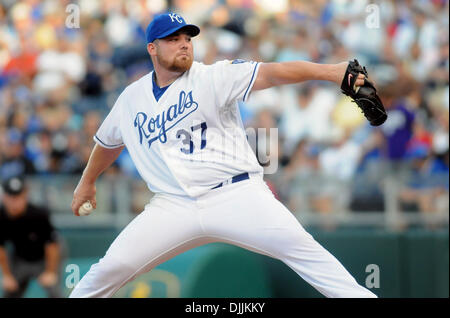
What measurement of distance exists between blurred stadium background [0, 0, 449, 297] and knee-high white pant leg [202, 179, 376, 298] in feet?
6.76

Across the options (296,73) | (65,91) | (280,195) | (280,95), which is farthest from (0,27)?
(296,73)

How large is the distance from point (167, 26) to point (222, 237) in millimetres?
1319

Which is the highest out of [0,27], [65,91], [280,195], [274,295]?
[0,27]

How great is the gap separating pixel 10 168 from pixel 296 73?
696 cm

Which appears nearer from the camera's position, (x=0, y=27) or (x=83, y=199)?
(x=83, y=199)

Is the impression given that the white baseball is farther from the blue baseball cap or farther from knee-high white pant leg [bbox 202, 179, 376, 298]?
the blue baseball cap

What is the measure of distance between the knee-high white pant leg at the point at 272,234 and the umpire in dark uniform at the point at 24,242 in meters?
4.38

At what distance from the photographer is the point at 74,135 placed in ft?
36.7

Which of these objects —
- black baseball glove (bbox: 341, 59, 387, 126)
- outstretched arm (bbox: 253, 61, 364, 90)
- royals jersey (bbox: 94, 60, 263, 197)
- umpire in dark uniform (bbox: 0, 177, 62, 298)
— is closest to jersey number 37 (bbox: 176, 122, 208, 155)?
royals jersey (bbox: 94, 60, 263, 197)

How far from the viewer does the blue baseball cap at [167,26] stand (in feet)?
16.2

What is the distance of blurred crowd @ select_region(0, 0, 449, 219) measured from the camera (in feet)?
29.2

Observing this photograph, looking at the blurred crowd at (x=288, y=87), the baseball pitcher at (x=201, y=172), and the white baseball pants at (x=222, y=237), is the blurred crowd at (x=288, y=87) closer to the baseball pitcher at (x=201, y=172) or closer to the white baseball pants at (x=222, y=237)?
the baseball pitcher at (x=201, y=172)

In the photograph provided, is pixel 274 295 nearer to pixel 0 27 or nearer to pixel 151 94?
pixel 151 94

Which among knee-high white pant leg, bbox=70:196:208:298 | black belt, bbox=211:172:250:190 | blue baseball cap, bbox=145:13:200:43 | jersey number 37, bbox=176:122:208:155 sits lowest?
knee-high white pant leg, bbox=70:196:208:298
